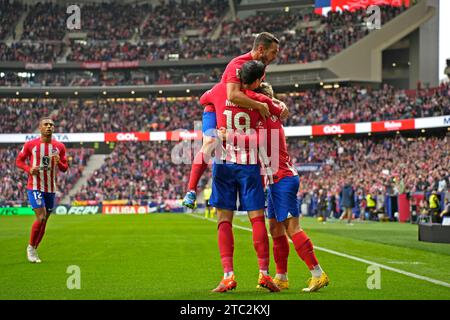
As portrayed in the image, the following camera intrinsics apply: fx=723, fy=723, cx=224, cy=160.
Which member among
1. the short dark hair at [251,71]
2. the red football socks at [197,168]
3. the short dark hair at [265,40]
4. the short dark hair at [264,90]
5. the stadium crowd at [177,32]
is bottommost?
the red football socks at [197,168]

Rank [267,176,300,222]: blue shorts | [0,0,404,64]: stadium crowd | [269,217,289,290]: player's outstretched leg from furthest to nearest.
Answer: [0,0,404,64]: stadium crowd, [269,217,289,290]: player's outstretched leg, [267,176,300,222]: blue shorts

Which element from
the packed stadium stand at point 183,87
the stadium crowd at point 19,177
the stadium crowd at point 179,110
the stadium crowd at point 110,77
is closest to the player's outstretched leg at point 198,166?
the packed stadium stand at point 183,87

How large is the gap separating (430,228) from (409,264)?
7663 mm

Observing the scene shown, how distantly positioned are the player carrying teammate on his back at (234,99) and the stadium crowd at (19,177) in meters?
57.0

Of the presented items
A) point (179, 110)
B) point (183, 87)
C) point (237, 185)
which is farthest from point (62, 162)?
point (183, 87)

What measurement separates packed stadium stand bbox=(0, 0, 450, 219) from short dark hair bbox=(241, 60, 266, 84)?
4240cm

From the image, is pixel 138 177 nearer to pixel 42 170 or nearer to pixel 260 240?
pixel 42 170

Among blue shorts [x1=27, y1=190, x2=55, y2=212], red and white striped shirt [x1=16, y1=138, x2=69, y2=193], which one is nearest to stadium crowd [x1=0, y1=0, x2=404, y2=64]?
red and white striped shirt [x1=16, y1=138, x2=69, y2=193]

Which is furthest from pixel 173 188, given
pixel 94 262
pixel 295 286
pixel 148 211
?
pixel 295 286

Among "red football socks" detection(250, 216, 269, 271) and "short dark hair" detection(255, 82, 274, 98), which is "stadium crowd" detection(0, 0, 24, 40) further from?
"red football socks" detection(250, 216, 269, 271)

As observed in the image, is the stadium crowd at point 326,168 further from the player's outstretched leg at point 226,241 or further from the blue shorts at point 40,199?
the player's outstretched leg at point 226,241

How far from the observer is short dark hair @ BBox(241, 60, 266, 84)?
27.8ft
